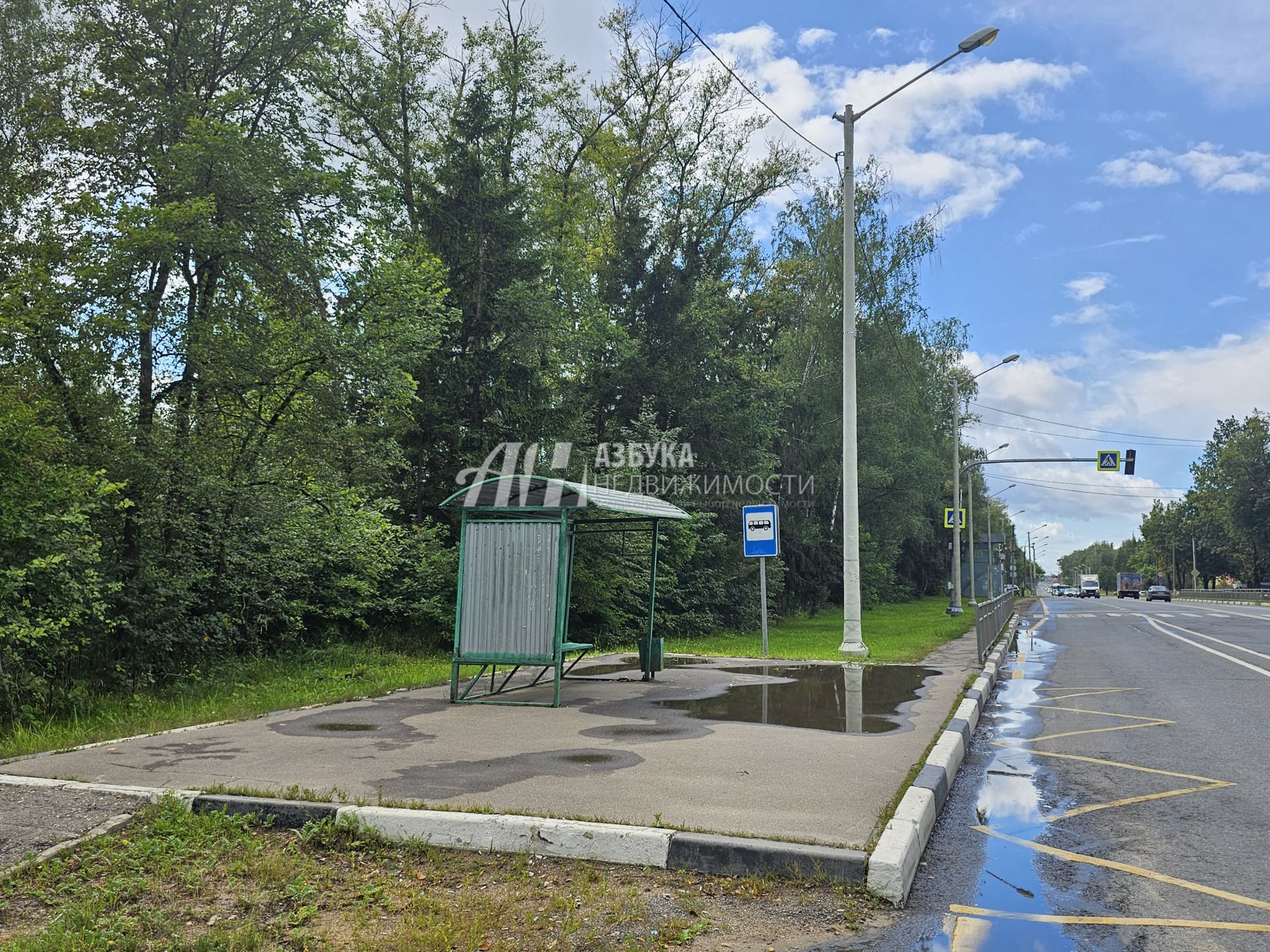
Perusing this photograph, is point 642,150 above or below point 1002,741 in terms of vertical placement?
above

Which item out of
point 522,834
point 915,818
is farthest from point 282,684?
point 915,818

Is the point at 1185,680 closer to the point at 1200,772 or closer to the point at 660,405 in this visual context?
Result: the point at 1200,772

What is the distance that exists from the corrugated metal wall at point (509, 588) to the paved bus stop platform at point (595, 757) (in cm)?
76

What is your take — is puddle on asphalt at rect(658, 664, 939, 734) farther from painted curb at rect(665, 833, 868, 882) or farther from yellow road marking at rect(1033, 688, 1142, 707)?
painted curb at rect(665, 833, 868, 882)

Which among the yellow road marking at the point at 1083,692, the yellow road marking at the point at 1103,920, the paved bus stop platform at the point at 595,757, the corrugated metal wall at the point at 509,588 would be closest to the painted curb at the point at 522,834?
→ the paved bus stop platform at the point at 595,757

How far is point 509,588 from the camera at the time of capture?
1060 centimetres

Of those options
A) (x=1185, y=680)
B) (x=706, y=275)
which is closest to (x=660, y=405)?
(x=706, y=275)

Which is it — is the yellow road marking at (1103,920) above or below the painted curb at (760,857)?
below

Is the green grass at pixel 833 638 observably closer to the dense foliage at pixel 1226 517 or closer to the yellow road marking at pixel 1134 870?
the yellow road marking at pixel 1134 870

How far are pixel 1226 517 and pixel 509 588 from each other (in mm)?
98574

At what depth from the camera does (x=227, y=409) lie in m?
13.9

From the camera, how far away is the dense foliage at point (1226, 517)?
286 ft

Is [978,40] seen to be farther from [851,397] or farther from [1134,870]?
[1134,870]

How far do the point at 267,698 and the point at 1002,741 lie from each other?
27.4ft
